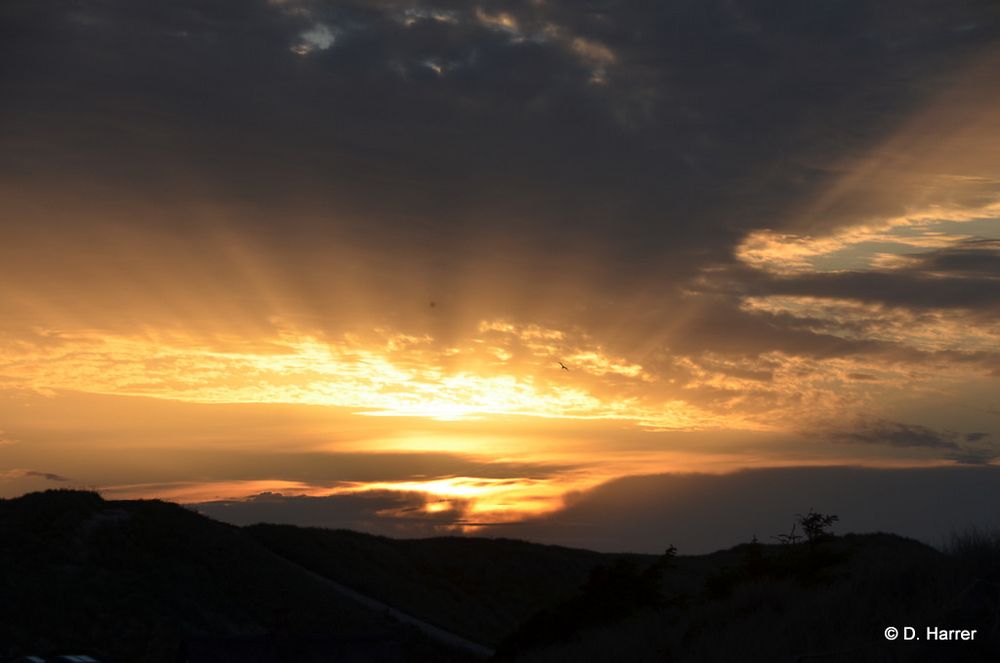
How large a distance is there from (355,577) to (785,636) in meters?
52.2

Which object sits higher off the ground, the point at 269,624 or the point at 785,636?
the point at 785,636

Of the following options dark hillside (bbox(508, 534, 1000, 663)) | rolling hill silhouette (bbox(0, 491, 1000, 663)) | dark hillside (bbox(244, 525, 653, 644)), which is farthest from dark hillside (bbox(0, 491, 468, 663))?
dark hillside (bbox(508, 534, 1000, 663))

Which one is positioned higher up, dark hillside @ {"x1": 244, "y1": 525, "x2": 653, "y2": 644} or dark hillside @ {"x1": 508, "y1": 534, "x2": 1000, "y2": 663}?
dark hillside @ {"x1": 508, "y1": 534, "x2": 1000, "y2": 663}

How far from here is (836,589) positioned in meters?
23.5

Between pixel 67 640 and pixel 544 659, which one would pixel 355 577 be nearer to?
pixel 67 640

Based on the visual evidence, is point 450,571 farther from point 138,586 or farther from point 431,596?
point 138,586

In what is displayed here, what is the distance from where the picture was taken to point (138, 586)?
50719 millimetres

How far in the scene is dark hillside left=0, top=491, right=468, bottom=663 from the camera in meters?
44.8

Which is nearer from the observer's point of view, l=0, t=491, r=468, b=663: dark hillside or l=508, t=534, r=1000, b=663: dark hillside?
l=508, t=534, r=1000, b=663: dark hillside

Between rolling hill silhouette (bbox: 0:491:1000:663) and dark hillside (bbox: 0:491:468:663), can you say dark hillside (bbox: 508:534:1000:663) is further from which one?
dark hillside (bbox: 0:491:468:663)

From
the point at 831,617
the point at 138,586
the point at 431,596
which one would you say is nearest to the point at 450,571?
the point at 431,596

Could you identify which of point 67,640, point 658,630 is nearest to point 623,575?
point 658,630

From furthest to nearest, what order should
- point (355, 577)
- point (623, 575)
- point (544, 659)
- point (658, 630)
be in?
1. point (355, 577)
2. point (623, 575)
3. point (544, 659)
4. point (658, 630)

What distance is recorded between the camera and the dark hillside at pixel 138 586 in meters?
44.8
